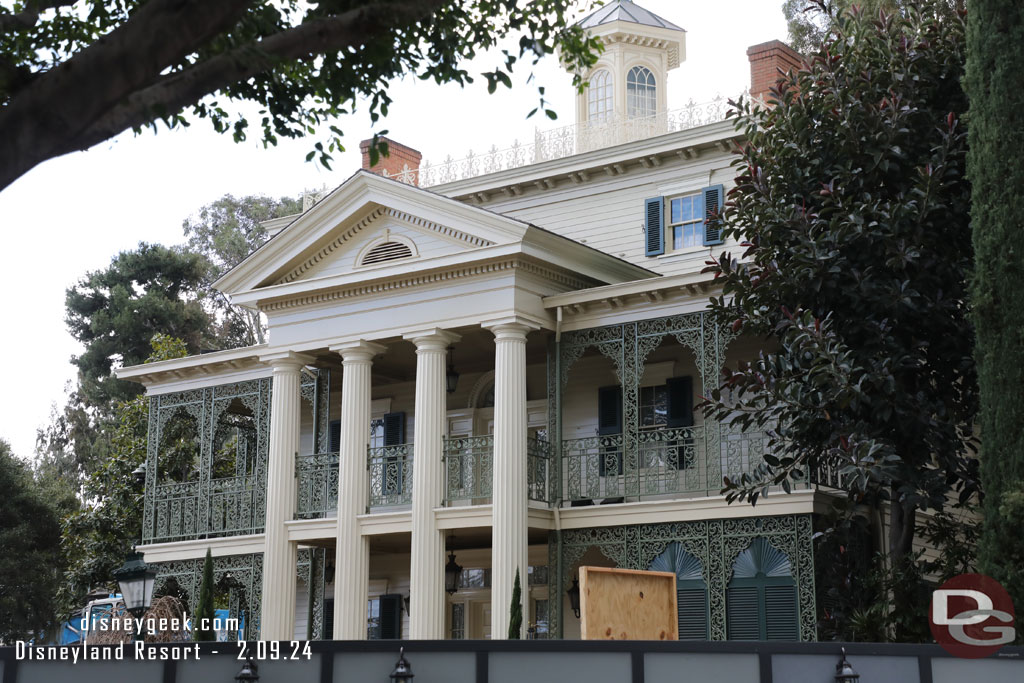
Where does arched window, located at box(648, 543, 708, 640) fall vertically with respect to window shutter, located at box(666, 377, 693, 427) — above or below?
below

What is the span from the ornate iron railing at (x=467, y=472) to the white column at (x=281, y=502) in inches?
125

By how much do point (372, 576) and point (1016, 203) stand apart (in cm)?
1541

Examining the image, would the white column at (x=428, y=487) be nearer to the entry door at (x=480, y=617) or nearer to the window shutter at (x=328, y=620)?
the entry door at (x=480, y=617)

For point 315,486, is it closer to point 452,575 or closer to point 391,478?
point 391,478

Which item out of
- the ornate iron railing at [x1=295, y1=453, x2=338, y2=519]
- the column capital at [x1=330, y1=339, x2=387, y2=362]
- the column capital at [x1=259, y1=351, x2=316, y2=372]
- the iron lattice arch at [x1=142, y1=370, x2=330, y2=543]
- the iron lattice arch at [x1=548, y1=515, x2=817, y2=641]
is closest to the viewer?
the iron lattice arch at [x1=548, y1=515, x2=817, y2=641]

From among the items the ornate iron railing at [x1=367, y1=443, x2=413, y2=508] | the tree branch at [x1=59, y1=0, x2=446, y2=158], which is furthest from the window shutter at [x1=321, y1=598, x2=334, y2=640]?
the tree branch at [x1=59, y1=0, x2=446, y2=158]

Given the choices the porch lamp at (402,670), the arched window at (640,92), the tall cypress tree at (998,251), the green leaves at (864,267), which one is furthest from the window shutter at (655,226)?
the porch lamp at (402,670)

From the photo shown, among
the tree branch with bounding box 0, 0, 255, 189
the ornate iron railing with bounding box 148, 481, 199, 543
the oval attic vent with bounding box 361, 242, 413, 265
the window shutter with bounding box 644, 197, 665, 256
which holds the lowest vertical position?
the ornate iron railing with bounding box 148, 481, 199, 543

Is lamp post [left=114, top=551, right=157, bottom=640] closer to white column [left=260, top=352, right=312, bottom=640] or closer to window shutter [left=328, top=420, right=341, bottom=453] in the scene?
white column [left=260, top=352, right=312, bottom=640]

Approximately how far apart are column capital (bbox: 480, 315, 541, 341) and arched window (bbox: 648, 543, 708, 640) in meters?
4.25

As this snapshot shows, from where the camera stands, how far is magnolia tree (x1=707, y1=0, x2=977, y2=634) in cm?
1588

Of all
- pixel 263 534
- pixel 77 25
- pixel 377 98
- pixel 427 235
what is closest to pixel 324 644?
pixel 377 98

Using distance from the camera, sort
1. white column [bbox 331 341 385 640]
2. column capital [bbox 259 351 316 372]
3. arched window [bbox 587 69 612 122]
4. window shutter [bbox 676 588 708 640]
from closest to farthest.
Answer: window shutter [bbox 676 588 708 640] → white column [bbox 331 341 385 640] → column capital [bbox 259 351 316 372] → arched window [bbox 587 69 612 122]

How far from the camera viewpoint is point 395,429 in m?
25.5
